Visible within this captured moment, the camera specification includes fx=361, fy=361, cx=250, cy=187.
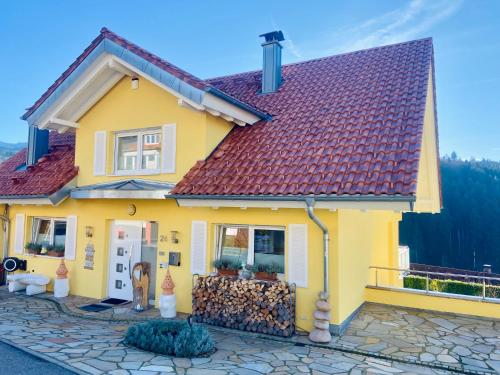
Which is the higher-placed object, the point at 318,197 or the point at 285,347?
the point at 318,197

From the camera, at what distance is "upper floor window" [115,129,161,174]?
33.0ft

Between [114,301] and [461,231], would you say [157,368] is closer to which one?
[114,301]

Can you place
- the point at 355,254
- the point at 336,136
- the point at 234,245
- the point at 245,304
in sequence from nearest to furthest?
the point at 245,304 < the point at 336,136 < the point at 234,245 < the point at 355,254

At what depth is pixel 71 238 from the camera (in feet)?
37.0

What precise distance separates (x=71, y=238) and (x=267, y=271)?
6802mm

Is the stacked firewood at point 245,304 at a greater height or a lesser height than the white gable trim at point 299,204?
lesser

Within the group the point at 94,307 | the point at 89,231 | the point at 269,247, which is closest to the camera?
the point at 269,247

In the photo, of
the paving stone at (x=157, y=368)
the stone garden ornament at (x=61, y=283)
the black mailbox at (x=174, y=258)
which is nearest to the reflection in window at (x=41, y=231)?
the stone garden ornament at (x=61, y=283)

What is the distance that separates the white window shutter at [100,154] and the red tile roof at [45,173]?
0.88m

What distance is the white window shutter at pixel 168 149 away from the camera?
9536 mm

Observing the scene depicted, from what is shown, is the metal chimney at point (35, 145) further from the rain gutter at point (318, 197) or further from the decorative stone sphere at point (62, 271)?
the rain gutter at point (318, 197)

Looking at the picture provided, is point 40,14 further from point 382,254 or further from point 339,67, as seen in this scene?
point 382,254

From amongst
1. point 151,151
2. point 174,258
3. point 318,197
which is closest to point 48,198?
point 151,151

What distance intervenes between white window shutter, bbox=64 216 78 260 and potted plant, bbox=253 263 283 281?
20.7ft
